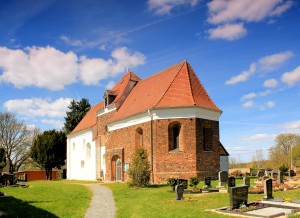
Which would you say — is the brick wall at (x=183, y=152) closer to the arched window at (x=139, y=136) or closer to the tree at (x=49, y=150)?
the arched window at (x=139, y=136)

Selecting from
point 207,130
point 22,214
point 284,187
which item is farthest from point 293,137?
point 22,214

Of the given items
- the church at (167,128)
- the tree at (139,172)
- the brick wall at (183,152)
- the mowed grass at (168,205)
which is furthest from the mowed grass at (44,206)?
the church at (167,128)

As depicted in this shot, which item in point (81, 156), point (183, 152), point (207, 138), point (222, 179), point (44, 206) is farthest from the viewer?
point (81, 156)

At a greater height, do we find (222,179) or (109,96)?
(109,96)

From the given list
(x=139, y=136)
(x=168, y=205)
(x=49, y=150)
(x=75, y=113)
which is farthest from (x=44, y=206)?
(x=75, y=113)

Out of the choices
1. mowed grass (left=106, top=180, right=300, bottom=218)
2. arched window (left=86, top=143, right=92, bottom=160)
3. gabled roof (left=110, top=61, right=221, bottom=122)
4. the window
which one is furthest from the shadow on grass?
arched window (left=86, top=143, right=92, bottom=160)

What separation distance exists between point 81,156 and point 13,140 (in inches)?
845

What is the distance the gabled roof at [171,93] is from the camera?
30.0m

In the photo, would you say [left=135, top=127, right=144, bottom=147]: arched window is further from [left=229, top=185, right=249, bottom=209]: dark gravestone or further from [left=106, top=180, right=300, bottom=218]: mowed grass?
[left=229, top=185, right=249, bottom=209]: dark gravestone

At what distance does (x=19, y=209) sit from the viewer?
592 inches

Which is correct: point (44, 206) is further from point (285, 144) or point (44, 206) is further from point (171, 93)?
point (285, 144)

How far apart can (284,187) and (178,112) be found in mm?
11228

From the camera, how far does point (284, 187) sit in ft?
69.5

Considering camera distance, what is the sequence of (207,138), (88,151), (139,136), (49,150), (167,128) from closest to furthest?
(167,128) < (207,138) < (139,136) < (88,151) < (49,150)
